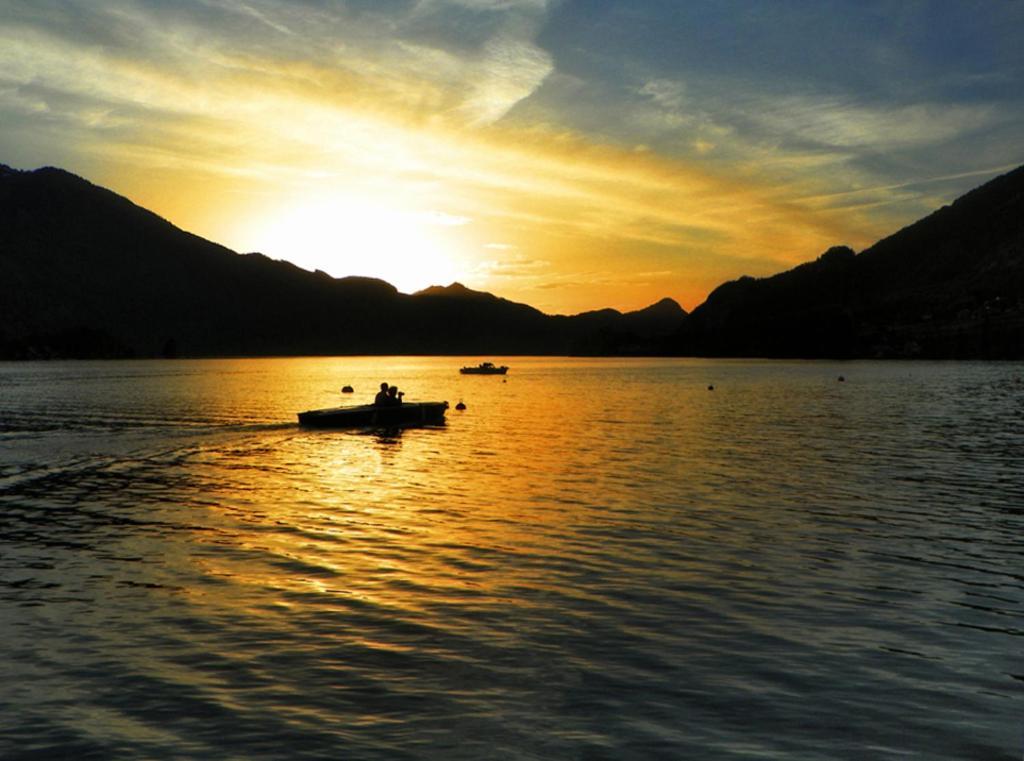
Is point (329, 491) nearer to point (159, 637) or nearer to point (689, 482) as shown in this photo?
point (689, 482)

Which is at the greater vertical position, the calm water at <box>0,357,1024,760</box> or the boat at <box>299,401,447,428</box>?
the boat at <box>299,401,447,428</box>

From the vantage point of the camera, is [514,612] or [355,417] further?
[355,417]

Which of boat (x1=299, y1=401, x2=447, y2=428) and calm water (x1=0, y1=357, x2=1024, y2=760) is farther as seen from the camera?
boat (x1=299, y1=401, x2=447, y2=428)

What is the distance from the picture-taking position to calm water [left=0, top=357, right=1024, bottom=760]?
12.2 m

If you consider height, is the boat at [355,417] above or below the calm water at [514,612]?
above

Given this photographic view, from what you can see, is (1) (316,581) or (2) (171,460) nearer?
(1) (316,581)

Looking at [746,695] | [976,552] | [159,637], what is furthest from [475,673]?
[976,552]

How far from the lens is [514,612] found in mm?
18016

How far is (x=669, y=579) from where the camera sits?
20688 mm

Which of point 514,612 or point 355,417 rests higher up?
point 355,417

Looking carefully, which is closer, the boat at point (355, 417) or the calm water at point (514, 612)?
the calm water at point (514, 612)

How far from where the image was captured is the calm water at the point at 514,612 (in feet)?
40.2

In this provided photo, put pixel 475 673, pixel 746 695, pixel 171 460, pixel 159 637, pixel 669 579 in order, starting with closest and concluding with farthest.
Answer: pixel 746 695, pixel 475 673, pixel 159 637, pixel 669 579, pixel 171 460

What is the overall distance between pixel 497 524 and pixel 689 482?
12.8 metres
